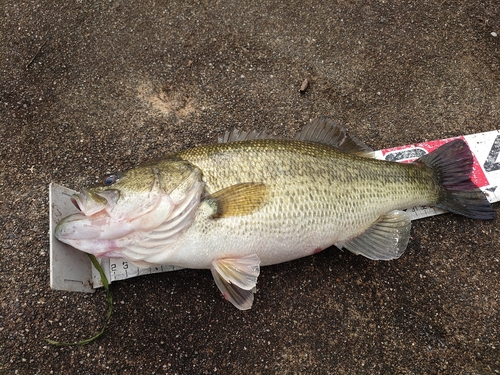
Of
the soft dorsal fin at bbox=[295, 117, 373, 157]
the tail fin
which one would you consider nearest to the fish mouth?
the soft dorsal fin at bbox=[295, 117, 373, 157]

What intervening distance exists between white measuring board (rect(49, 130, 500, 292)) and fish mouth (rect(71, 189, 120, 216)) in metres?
0.27

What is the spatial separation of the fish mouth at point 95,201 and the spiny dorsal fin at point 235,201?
513mm

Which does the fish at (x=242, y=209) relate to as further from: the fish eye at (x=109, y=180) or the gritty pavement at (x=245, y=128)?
the gritty pavement at (x=245, y=128)

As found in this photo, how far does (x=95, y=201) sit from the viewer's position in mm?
1905

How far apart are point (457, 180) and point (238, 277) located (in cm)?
164

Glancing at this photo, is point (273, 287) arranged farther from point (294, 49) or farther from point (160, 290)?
point (294, 49)

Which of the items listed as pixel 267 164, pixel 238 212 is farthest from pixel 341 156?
pixel 238 212

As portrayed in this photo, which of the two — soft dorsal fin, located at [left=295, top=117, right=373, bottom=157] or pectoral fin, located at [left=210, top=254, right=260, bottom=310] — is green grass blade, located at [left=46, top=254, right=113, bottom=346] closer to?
pectoral fin, located at [left=210, top=254, right=260, bottom=310]

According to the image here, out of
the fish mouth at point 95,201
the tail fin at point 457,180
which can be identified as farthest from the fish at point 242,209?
the tail fin at point 457,180

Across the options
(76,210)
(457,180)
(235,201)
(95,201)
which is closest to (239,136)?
(235,201)

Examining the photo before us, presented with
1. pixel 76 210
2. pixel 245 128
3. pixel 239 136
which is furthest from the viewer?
pixel 245 128

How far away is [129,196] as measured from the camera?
1943mm

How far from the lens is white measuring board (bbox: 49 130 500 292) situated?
205cm

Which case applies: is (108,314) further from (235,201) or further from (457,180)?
(457,180)
